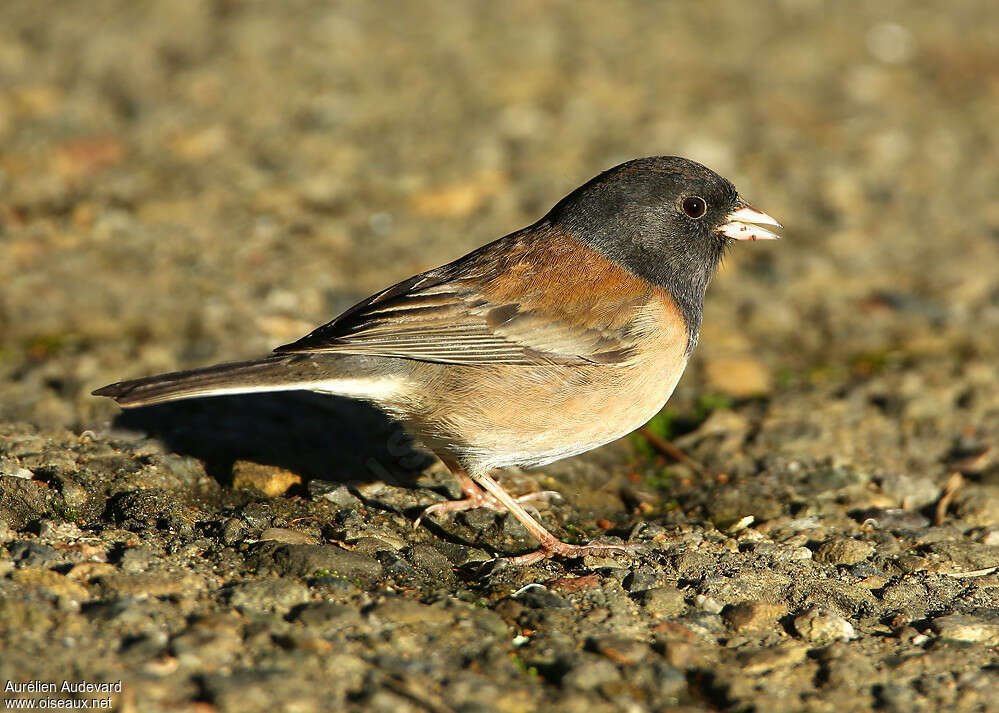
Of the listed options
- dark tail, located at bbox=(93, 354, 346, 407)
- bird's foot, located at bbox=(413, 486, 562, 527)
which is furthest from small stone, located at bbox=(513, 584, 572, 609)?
dark tail, located at bbox=(93, 354, 346, 407)

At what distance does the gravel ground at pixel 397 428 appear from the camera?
285 centimetres

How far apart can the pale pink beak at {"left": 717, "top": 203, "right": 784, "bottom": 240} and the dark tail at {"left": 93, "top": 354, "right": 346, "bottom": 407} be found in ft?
5.37

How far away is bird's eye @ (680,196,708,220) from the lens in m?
4.02

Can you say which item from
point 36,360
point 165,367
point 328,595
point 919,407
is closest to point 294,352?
point 328,595

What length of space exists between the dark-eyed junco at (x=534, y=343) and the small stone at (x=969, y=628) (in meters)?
1.07

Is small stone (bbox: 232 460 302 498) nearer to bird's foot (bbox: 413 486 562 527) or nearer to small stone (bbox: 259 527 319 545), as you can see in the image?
small stone (bbox: 259 527 319 545)

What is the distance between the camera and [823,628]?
309 centimetres

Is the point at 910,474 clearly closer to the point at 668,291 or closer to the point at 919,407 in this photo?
the point at 919,407

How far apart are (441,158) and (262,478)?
3.32 meters

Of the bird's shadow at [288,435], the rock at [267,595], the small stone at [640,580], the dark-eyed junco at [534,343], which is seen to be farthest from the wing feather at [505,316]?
the rock at [267,595]

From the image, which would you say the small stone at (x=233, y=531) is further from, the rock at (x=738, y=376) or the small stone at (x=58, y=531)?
the rock at (x=738, y=376)

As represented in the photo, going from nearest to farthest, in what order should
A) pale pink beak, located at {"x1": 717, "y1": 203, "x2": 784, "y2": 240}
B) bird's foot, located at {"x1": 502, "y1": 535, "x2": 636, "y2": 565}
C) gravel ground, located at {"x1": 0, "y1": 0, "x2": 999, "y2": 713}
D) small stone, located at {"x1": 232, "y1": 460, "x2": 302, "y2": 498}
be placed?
1. gravel ground, located at {"x1": 0, "y1": 0, "x2": 999, "y2": 713}
2. bird's foot, located at {"x1": 502, "y1": 535, "x2": 636, "y2": 565}
3. small stone, located at {"x1": 232, "y1": 460, "x2": 302, "y2": 498}
4. pale pink beak, located at {"x1": 717, "y1": 203, "x2": 784, "y2": 240}

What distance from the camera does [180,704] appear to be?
2498 millimetres

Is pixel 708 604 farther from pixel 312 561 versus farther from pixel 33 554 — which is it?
pixel 33 554
